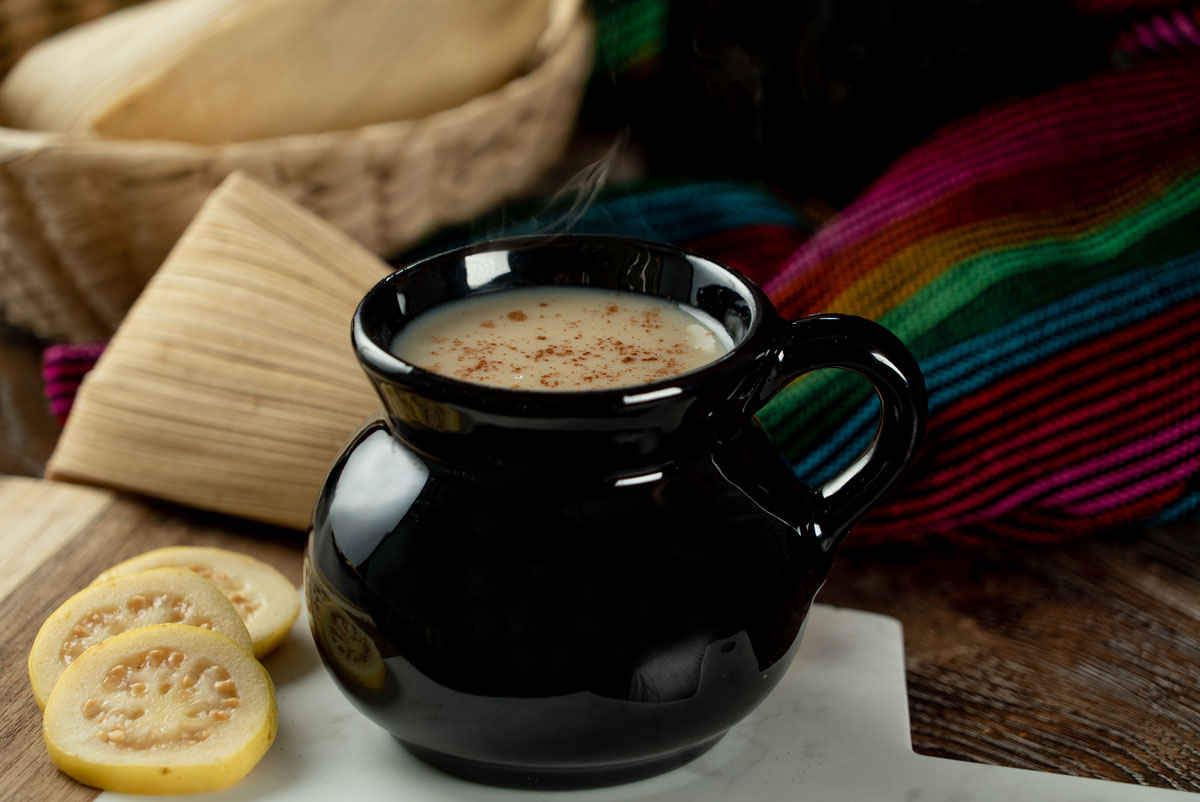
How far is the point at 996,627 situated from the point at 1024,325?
0.23m

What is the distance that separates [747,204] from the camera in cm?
110

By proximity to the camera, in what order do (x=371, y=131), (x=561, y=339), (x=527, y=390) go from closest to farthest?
(x=527, y=390) → (x=561, y=339) → (x=371, y=131)

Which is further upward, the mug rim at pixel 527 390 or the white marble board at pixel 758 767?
the mug rim at pixel 527 390

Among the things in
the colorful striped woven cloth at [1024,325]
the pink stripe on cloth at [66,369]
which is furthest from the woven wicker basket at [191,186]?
the colorful striped woven cloth at [1024,325]

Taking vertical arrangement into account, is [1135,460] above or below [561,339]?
below

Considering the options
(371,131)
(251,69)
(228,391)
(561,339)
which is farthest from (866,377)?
(251,69)

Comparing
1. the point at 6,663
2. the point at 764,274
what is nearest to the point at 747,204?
the point at 764,274

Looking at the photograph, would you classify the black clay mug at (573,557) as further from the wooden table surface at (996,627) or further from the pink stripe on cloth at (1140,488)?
the pink stripe on cloth at (1140,488)

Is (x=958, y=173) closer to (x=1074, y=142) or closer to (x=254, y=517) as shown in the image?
(x=1074, y=142)

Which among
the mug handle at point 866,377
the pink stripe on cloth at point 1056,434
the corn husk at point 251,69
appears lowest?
the pink stripe on cloth at point 1056,434

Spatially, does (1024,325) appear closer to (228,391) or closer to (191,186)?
(228,391)

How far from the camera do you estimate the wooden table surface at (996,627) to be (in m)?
0.70

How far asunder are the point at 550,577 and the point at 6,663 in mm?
387

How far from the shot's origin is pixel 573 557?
0.53m
